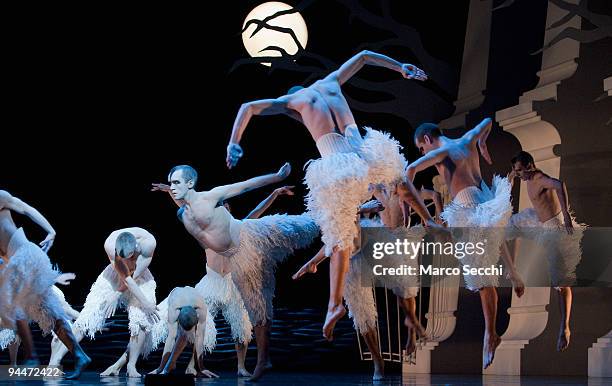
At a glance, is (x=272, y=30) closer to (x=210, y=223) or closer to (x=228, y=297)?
(x=228, y=297)

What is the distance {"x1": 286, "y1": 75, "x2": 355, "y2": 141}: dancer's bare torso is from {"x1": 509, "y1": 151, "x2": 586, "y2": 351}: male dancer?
4.12 ft

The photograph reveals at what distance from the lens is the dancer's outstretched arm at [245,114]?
5661 mm

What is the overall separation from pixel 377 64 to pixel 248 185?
1032mm

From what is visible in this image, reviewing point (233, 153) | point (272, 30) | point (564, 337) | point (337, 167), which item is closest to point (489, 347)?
point (564, 337)

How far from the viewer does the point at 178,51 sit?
9797 mm

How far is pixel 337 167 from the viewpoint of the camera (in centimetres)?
571

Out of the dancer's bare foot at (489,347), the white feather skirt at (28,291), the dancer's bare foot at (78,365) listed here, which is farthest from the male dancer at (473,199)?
the white feather skirt at (28,291)

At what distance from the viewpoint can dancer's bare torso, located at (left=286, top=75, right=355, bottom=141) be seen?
5879 millimetres

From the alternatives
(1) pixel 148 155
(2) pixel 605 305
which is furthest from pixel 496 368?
(1) pixel 148 155

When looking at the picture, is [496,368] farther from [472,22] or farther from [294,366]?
[472,22]

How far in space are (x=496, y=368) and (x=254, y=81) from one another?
12.1 feet

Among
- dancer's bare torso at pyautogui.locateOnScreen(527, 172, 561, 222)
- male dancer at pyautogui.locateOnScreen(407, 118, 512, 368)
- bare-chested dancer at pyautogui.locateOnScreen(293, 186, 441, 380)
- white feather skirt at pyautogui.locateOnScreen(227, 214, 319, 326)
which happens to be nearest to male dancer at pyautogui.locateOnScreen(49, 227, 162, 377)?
white feather skirt at pyautogui.locateOnScreen(227, 214, 319, 326)

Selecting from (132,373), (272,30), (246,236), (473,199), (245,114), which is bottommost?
(132,373)

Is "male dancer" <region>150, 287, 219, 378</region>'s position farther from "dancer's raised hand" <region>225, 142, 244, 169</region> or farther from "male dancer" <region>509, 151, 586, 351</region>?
"male dancer" <region>509, 151, 586, 351</region>
